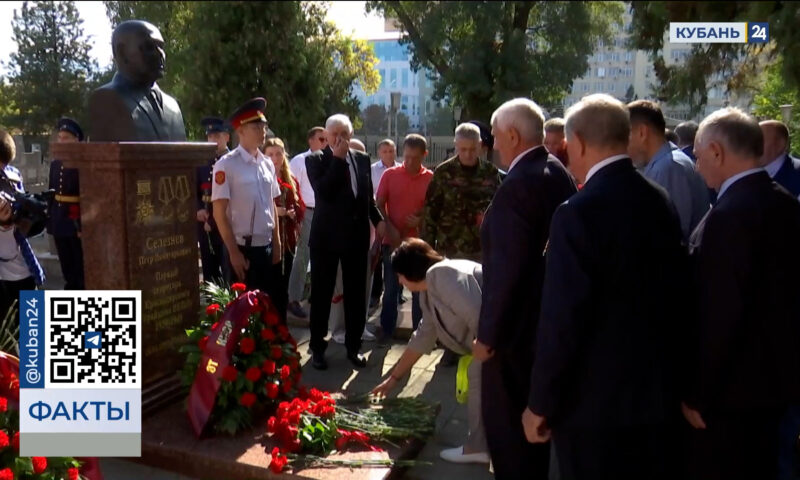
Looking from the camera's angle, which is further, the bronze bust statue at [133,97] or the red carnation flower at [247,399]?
the bronze bust statue at [133,97]

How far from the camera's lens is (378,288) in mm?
6406

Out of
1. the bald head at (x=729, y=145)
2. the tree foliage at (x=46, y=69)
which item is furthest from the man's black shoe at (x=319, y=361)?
the tree foliage at (x=46, y=69)

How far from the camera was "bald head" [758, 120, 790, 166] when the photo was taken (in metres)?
4.05

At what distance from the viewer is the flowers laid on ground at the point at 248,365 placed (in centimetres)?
341

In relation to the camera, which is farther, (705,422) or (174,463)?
(174,463)

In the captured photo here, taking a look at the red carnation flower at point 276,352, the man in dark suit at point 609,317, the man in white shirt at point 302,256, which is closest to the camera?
the man in dark suit at point 609,317

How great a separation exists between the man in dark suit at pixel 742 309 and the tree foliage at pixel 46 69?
109ft

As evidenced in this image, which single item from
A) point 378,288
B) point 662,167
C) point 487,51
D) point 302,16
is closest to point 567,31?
point 487,51

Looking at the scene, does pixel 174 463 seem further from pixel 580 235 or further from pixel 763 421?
pixel 763 421

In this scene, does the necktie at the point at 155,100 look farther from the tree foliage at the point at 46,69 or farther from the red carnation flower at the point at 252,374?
the tree foliage at the point at 46,69

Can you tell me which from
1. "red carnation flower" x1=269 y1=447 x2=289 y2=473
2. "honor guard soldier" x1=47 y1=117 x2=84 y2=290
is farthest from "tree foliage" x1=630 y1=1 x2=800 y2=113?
"red carnation flower" x1=269 y1=447 x2=289 y2=473

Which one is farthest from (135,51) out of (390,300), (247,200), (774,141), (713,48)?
(713,48)

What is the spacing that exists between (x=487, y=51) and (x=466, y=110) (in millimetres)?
1864

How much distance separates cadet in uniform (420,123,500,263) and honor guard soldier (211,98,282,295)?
1.15 m
